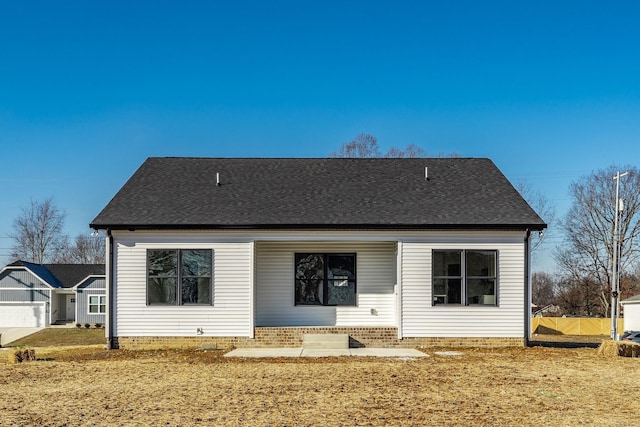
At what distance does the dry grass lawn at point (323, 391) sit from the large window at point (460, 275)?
2294 millimetres

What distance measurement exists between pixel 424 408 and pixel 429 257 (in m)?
8.40

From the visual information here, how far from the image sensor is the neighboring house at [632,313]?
47.6 metres

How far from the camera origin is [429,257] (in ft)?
56.5

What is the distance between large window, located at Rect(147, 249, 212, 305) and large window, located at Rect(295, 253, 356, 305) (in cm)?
277

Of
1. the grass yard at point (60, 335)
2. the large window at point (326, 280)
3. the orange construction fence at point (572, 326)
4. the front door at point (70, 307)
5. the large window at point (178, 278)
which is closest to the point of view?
the large window at point (178, 278)

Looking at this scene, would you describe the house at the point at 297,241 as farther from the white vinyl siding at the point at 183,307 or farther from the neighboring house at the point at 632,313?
the neighboring house at the point at 632,313

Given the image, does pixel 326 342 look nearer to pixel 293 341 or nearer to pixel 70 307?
pixel 293 341

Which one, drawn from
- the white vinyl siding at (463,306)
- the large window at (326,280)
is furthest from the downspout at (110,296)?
the white vinyl siding at (463,306)

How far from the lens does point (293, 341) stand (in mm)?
17109

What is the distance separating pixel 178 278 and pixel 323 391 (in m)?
7.91

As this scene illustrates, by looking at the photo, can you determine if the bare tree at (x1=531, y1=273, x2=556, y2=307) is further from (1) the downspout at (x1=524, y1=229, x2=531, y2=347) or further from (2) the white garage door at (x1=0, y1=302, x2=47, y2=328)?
(1) the downspout at (x1=524, y1=229, x2=531, y2=347)

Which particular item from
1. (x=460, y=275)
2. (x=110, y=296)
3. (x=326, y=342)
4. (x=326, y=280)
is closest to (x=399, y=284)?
(x=460, y=275)

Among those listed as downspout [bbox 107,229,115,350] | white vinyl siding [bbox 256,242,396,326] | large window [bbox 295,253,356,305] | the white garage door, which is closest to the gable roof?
the white garage door

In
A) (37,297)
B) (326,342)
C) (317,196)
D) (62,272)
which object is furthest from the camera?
(62,272)
